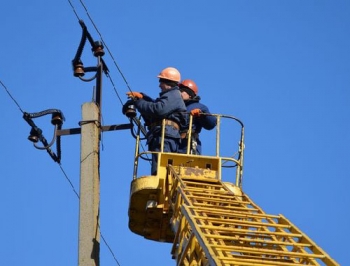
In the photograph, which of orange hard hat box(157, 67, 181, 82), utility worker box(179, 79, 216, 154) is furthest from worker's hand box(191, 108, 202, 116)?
orange hard hat box(157, 67, 181, 82)

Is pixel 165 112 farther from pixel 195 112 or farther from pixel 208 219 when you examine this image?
pixel 208 219

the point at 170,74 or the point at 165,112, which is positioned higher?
the point at 170,74

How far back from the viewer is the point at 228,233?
981cm

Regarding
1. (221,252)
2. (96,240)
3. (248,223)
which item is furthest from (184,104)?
(221,252)

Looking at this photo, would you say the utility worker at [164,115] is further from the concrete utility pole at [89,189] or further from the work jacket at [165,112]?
the concrete utility pole at [89,189]

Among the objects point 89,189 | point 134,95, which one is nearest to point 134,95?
point 134,95

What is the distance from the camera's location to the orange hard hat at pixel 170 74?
14805 millimetres

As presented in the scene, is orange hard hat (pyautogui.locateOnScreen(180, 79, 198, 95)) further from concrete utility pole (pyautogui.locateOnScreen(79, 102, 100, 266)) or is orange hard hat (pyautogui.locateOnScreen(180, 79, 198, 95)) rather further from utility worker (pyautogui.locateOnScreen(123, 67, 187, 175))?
concrete utility pole (pyautogui.locateOnScreen(79, 102, 100, 266))

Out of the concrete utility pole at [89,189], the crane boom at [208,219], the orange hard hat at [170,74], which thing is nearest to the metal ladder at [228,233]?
the crane boom at [208,219]

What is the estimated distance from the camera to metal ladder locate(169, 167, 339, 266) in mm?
8789

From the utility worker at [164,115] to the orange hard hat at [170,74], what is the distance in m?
0.46

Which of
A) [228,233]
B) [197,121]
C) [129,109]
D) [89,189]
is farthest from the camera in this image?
[197,121]

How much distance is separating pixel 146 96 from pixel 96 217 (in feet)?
11.1

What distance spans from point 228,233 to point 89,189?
2.72m
